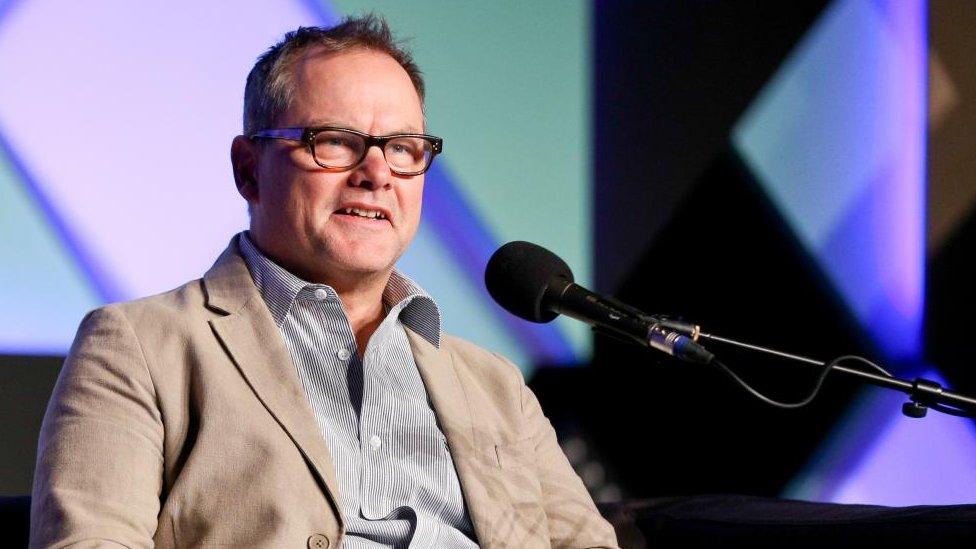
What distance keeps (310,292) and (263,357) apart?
0.14 m

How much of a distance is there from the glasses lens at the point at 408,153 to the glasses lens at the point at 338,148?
5 centimetres

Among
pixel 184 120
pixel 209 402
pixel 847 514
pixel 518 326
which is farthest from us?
pixel 518 326

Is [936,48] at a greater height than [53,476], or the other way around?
[936,48]

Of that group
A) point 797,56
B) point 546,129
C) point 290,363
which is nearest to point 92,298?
point 290,363

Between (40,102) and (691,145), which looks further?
(691,145)

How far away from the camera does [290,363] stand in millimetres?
1604

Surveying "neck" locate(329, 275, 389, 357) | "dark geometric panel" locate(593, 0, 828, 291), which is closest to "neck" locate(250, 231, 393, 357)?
"neck" locate(329, 275, 389, 357)

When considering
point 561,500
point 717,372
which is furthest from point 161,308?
point 717,372

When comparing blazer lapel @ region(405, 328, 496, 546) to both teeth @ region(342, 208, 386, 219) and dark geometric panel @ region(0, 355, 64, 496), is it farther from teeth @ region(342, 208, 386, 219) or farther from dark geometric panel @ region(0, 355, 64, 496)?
dark geometric panel @ region(0, 355, 64, 496)

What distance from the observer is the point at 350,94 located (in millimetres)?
1741

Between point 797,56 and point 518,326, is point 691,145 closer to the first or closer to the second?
point 797,56

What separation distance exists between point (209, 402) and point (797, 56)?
189 cm

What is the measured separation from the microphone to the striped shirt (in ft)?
0.94

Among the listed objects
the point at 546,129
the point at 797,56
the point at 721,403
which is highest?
the point at 797,56
